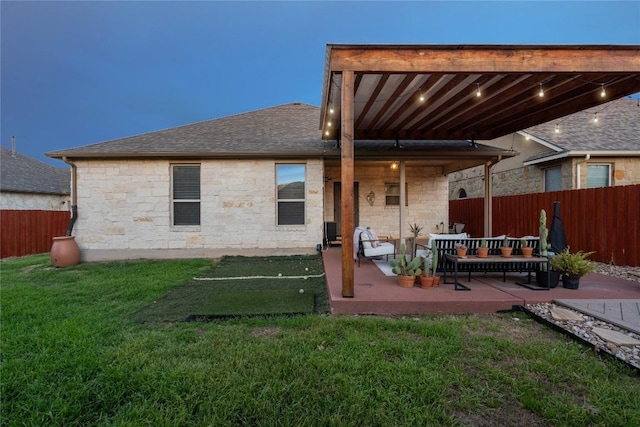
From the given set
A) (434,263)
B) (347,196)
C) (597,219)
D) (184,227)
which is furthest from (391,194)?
(347,196)

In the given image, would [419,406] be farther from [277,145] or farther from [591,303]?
[277,145]

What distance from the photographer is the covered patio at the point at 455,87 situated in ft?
14.4

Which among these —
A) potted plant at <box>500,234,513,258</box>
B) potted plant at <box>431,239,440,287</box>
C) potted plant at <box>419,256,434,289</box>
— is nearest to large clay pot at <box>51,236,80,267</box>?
potted plant at <box>419,256,434,289</box>

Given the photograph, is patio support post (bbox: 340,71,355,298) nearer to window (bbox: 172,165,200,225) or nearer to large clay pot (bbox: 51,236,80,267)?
window (bbox: 172,165,200,225)

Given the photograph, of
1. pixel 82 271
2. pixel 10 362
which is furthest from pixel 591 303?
pixel 82 271

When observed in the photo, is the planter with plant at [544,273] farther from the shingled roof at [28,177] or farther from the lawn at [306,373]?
the shingled roof at [28,177]

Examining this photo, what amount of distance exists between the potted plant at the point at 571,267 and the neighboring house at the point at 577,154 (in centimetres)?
662

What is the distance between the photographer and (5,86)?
188 ft

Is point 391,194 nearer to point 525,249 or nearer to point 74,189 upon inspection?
point 525,249

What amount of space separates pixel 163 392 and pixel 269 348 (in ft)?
3.20

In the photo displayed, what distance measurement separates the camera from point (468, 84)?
5.52 meters

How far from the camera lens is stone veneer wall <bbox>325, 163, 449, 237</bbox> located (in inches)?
448

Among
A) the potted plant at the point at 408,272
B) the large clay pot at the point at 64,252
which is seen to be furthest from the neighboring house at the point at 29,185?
the potted plant at the point at 408,272

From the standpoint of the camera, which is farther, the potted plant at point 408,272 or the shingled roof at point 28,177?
the shingled roof at point 28,177
